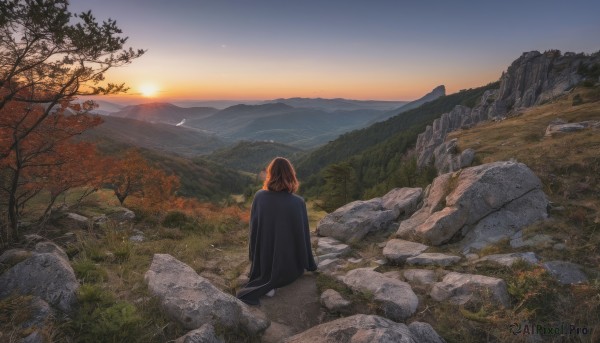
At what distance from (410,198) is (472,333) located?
1002 centimetres

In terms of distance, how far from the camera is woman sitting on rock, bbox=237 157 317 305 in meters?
7.86

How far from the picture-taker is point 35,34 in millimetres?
8648

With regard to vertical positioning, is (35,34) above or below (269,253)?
above

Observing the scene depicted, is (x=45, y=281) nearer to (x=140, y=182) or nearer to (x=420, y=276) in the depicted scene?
(x=420, y=276)

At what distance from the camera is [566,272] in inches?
289

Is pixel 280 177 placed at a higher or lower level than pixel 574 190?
higher

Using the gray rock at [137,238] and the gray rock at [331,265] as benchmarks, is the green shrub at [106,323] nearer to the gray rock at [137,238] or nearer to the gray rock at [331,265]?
the gray rock at [331,265]

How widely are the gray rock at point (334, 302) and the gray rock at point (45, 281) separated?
498 cm

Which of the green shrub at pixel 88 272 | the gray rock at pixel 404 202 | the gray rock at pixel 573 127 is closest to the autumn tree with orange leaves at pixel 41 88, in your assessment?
the green shrub at pixel 88 272

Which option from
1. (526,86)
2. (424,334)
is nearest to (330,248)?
(424,334)

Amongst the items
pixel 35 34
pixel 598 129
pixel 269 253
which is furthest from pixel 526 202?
pixel 35 34

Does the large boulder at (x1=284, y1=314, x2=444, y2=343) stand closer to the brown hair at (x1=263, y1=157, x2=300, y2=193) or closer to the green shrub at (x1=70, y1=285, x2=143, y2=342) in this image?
the green shrub at (x1=70, y1=285, x2=143, y2=342)

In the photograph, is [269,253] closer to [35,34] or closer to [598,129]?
[35,34]

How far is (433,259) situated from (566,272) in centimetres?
302
